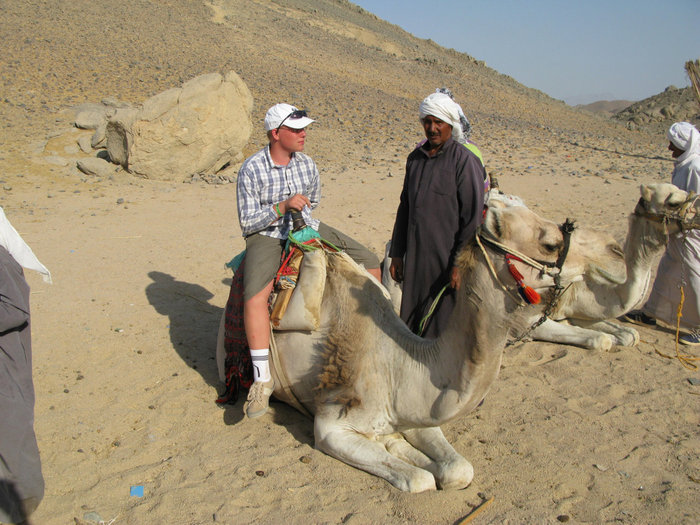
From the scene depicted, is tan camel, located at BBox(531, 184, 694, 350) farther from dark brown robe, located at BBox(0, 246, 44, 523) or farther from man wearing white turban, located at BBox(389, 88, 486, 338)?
dark brown robe, located at BBox(0, 246, 44, 523)

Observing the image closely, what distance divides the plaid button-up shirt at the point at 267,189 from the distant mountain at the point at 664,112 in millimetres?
27691

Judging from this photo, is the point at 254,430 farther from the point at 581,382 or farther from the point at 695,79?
the point at 695,79

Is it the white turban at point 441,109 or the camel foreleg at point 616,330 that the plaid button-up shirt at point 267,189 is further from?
the camel foreleg at point 616,330

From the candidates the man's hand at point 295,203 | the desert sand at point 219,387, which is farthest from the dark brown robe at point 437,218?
the desert sand at point 219,387

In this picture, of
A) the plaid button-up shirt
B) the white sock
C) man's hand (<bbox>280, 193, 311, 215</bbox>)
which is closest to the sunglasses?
the plaid button-up shirt

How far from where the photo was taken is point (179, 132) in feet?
38.0

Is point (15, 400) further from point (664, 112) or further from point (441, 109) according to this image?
point (664, 112)

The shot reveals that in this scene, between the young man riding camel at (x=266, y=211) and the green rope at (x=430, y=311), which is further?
the young man riding camel at (x=266, y=211)

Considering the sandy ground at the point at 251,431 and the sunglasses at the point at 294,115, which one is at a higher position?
the sunglasses at the point at 294,115

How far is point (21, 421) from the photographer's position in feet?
10.2

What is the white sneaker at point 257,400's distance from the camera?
3787 millimetres

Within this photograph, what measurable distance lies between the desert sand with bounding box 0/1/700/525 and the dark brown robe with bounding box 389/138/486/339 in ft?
3.25

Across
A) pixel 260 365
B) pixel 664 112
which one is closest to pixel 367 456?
pixel 260 365

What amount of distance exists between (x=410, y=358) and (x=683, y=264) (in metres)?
3.58
